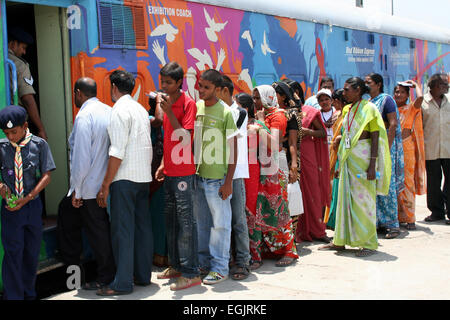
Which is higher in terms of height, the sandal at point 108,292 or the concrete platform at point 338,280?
the sandal at point 108,292

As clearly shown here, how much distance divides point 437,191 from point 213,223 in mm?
3669

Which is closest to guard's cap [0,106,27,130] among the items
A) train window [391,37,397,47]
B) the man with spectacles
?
the man with spectacles

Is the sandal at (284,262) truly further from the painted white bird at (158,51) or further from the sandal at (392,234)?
the painted white bird at (158,51)

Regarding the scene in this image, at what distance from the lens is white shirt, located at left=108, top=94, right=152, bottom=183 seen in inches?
157

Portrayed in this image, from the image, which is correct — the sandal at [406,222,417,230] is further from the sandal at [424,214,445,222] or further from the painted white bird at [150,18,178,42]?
the painted white bird at [150,18,178,42]

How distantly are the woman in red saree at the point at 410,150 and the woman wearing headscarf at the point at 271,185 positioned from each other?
2.06 metres

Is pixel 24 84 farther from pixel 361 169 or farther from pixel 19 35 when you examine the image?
pixel 361 169

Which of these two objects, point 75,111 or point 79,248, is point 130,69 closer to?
point 75,111

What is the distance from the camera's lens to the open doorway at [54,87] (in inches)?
184

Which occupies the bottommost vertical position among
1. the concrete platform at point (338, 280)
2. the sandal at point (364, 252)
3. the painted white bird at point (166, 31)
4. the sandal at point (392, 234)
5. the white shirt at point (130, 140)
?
the concrete platform at point (338, 280)

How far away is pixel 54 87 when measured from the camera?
478cm

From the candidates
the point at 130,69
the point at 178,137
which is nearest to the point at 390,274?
the point at 178,137

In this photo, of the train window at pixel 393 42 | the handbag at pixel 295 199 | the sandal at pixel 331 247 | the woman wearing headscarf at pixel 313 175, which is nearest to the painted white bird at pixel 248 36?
the woman wearing headscarf at pixel 313 175

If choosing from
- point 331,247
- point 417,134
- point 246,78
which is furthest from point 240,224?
point 417,134
